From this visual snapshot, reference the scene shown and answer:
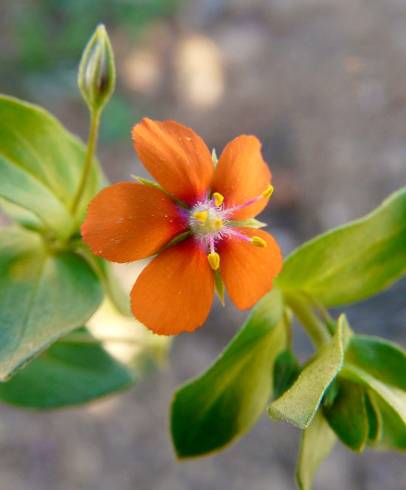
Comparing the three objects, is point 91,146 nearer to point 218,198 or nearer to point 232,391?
point 218,198

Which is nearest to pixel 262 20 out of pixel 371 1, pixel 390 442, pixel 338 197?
pixel 371 1

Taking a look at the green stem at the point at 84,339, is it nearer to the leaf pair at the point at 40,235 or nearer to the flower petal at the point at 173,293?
the leaf pair at the point at 40,235

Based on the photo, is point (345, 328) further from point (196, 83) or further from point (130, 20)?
point (130, 20)

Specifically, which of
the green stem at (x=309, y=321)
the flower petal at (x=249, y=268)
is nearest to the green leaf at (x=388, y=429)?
the green stem at (x=309, y=321)

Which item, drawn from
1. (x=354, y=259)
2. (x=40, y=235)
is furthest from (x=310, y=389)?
(x=40, y=235)

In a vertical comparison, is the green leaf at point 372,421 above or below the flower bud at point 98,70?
below

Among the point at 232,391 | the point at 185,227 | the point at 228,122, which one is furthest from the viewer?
the point at 228,122
